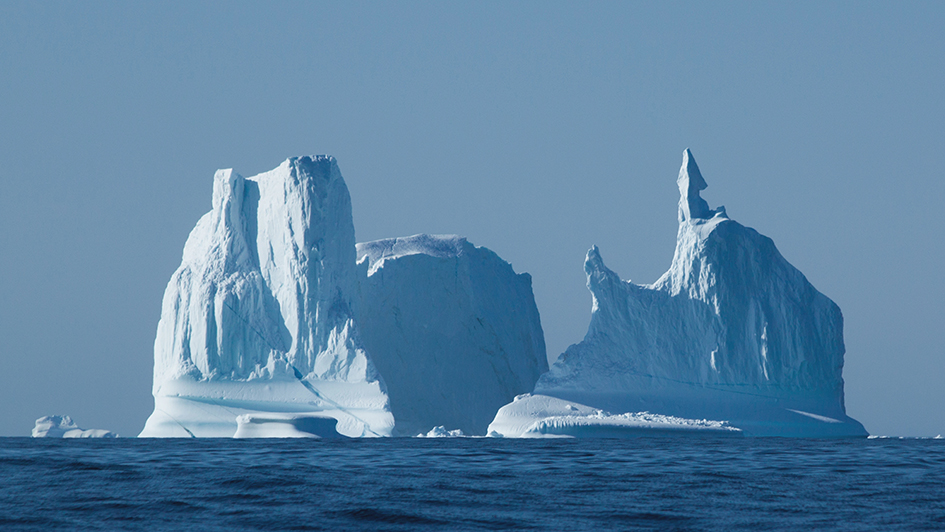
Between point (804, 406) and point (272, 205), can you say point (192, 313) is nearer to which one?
point (272, 205)

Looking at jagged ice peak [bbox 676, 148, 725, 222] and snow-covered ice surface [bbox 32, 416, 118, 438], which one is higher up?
jagged ice peak [bbox 676, 148, 725, 222]

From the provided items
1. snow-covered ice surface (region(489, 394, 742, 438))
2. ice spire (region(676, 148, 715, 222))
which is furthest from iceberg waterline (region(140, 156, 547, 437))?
ice spire (region(676, 148, 715, 222))

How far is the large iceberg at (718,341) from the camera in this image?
87.7 ft

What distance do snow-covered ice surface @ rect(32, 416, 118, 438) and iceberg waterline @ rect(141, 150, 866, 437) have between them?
4944 mm

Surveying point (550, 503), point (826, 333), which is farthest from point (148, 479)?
point (826, 333)

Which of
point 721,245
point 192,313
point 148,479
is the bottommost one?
point 148,479

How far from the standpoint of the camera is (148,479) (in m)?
11.3

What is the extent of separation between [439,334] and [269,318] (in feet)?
19.5

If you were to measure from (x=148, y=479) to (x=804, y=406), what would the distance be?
1963 cm

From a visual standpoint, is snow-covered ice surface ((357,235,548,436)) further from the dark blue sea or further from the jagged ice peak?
the dark blue sea

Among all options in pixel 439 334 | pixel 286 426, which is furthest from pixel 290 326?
pixel 439 334

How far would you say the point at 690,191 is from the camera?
27984 millimetres

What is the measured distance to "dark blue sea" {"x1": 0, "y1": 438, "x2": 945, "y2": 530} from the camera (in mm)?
8273

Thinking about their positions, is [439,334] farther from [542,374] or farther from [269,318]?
[269,318]
